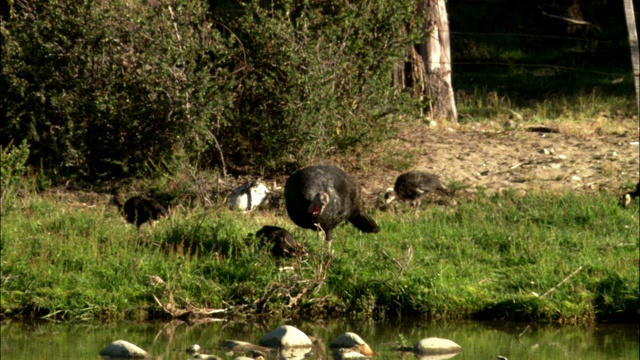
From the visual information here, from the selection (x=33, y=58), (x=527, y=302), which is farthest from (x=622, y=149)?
(x=33, y=58)

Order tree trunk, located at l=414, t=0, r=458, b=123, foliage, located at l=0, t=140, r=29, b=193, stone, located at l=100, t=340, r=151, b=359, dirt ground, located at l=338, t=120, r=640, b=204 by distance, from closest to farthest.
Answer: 1. stone, located at l=100, t=340, r=151, b=359
2. foliage, located at l=0, t=140, r=29, b=193
3. dirt ground, located at l=338, t=120, r=640, b=204
4. tree trunk, located at l=414, t=0, r=458, b=123

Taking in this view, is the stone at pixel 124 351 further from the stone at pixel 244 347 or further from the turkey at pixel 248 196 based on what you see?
the turkey at pixel 248 196

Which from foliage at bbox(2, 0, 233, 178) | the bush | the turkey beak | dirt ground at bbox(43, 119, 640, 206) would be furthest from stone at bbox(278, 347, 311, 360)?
foliage at bbox(2, 0, 233, 178)

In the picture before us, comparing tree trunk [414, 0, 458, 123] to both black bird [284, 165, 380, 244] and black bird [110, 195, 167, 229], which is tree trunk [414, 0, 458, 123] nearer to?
black bird [110, 195, 167, 229]

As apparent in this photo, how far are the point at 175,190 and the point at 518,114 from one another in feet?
20.4

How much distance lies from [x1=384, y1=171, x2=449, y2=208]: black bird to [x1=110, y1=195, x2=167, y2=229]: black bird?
2.53 m

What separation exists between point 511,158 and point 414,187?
2384 mm

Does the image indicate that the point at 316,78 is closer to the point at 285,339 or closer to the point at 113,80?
the point at 113,80

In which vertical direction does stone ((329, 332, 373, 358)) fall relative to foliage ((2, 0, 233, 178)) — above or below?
below

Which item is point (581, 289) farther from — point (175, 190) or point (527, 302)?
point (175, 190)

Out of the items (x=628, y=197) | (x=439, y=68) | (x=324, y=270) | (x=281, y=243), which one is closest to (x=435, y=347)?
(x=324, y=270)

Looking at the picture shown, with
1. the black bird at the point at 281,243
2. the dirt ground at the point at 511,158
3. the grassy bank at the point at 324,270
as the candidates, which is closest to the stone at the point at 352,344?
the grassy bank at the point at 324,270

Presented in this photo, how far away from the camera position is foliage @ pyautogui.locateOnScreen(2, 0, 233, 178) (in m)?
12.1

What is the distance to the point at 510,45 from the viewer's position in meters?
22.8
